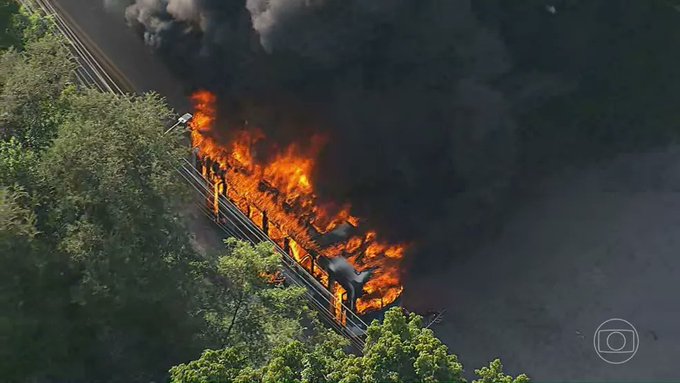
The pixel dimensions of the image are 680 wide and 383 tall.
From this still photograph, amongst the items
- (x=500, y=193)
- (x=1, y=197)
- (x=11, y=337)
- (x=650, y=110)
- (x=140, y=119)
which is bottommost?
(x=11, y=337)

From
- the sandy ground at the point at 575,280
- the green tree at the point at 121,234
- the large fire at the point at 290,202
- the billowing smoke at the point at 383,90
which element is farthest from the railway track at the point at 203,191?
the billowing smoke at the point at 383,90

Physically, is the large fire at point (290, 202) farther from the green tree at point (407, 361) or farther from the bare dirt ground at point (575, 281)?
the green tree at point (407, 361)

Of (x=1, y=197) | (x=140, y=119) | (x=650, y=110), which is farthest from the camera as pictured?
(x=650, y=110)

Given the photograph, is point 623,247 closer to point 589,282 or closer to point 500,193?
point 589,282

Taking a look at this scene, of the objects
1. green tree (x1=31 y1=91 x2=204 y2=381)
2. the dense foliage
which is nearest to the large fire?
the dense foliage

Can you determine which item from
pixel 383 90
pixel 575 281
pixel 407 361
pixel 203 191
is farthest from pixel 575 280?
pixel 203 191

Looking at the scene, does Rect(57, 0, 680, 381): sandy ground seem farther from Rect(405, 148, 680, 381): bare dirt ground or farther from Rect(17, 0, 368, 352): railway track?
Rect(17, 0, 368, 352): railway track

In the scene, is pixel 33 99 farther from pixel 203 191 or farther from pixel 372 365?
pixel 372 365

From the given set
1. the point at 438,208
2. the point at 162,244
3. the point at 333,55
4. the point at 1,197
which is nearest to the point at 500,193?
the point at 438,208
